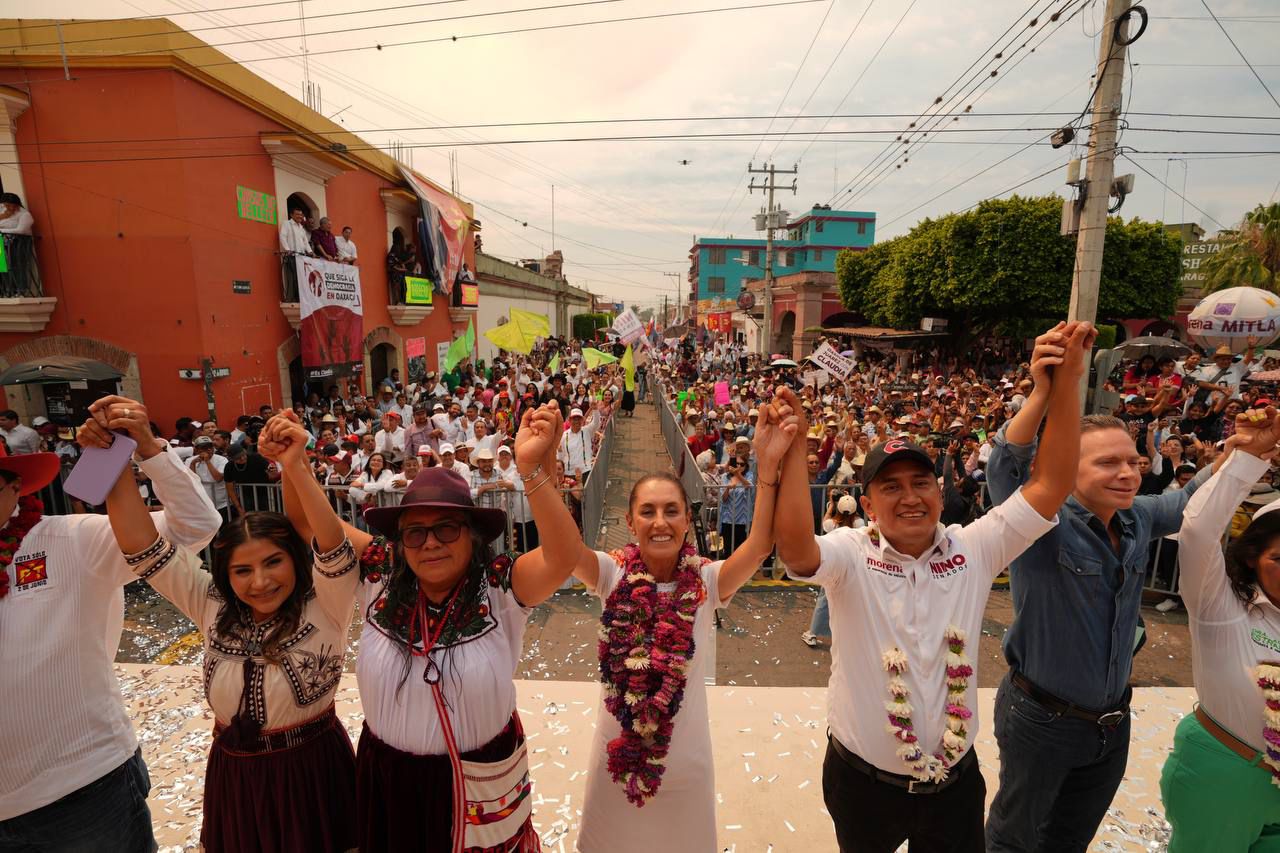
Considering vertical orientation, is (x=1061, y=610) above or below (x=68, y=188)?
below

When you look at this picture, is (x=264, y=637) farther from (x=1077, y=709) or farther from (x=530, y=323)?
(x=530, y=323)

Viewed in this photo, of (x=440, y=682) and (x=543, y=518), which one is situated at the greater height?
(x=543, y=518)

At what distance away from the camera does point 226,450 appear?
24.4 ft

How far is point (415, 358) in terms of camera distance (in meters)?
17.8

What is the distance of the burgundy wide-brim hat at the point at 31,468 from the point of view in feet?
6.46

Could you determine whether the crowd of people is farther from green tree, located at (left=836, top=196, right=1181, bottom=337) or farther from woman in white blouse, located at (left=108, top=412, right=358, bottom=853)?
green tree, located at (left=836, top=196, right=1181, bottom=337)

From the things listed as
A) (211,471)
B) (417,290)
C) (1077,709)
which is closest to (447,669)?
(1077,709)

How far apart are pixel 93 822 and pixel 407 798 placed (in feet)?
3.51

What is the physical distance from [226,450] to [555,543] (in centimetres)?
728

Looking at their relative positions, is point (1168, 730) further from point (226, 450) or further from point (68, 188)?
point (68, 188)

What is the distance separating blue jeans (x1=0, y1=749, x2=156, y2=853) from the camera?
6.27 ft

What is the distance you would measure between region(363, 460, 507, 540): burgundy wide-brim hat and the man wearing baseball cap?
98 cm

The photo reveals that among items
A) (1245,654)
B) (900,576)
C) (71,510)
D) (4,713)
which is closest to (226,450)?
(71,510)

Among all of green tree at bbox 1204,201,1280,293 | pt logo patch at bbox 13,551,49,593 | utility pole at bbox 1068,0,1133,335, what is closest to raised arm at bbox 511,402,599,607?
pt logo patch at bbox 13,551,49,593
